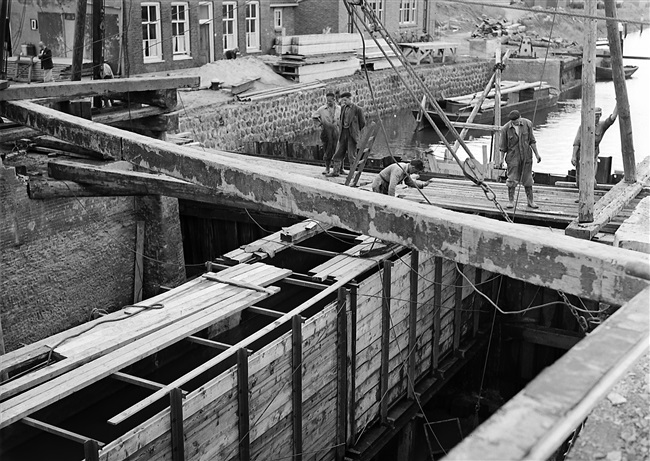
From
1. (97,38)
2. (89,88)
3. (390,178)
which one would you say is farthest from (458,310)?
(97,38)

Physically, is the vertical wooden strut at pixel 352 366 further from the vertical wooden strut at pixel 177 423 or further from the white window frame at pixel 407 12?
the white window frame at pixel 407 12

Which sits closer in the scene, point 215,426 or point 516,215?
point 215,426

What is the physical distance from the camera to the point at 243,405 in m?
9.05

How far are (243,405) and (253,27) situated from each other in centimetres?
3159

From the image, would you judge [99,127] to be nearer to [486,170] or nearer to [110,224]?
[110,224]

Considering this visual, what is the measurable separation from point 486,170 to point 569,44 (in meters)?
47.7

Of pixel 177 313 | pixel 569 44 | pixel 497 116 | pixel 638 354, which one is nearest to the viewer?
pixel 638 354

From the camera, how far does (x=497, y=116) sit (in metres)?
20.5

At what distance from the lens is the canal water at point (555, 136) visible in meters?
31.3

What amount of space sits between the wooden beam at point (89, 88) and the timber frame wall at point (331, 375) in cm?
537

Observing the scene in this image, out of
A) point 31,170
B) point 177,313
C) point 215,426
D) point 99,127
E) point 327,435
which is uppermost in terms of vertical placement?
point 99,127

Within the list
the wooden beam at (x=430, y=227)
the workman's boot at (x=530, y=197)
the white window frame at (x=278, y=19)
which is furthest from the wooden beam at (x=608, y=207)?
the white window frame at (x=278, y=19)

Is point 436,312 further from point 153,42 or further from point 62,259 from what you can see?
point 153,42

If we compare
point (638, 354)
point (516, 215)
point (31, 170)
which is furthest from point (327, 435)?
point (638, 354)
